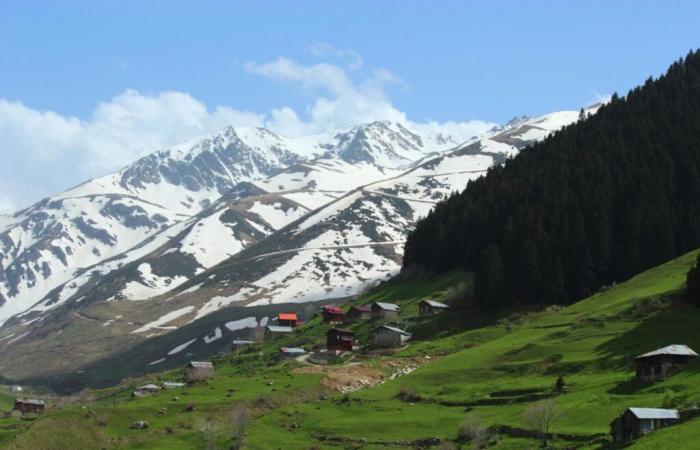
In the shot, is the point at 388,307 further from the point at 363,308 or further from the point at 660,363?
the point at 660,363

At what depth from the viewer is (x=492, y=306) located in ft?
500

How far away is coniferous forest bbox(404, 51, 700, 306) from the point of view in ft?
509

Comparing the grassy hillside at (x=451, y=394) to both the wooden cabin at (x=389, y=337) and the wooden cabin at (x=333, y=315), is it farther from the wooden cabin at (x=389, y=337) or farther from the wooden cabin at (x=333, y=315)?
the wooden cabin at (x=333, y=315)

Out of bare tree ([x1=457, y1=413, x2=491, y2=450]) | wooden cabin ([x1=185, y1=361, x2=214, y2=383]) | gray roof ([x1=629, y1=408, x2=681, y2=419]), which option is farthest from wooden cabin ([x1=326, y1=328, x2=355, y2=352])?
gray roof ([x1=629, y1=408, x2=681, y2=419])

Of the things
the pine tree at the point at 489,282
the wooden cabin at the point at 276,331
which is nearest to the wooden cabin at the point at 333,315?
the wooden cabin at the point at 276,331

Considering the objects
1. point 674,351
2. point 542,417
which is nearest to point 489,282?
point 674,351

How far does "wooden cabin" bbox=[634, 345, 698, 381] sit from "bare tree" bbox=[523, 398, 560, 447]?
11.8 m

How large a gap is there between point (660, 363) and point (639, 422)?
18219mm

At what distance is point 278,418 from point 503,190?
102 meters

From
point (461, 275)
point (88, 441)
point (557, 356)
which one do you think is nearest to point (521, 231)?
point (461, 275)

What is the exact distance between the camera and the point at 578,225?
164m

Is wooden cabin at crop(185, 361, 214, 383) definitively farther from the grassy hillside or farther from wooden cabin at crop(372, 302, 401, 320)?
wooden cabin at crop(372, 302, 401, 320)

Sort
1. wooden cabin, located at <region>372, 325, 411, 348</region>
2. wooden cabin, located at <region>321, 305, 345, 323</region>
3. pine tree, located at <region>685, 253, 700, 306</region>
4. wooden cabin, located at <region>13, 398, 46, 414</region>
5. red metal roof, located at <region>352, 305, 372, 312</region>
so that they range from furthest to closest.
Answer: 1. wooden cabin, located at <region>321, 305, 345, 323</region>
2. red metal roof, located at <region>352, 305, 372, 312</region>
3. wooden cabin, located at <region>13, 398, 46, 414</region>
4. wooden cabin, located at <region>372, 325, 411, 348</region>
5. pine tree, located at <region>685, 253, 700, 306</region>

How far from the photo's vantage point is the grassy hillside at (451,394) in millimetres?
84400
